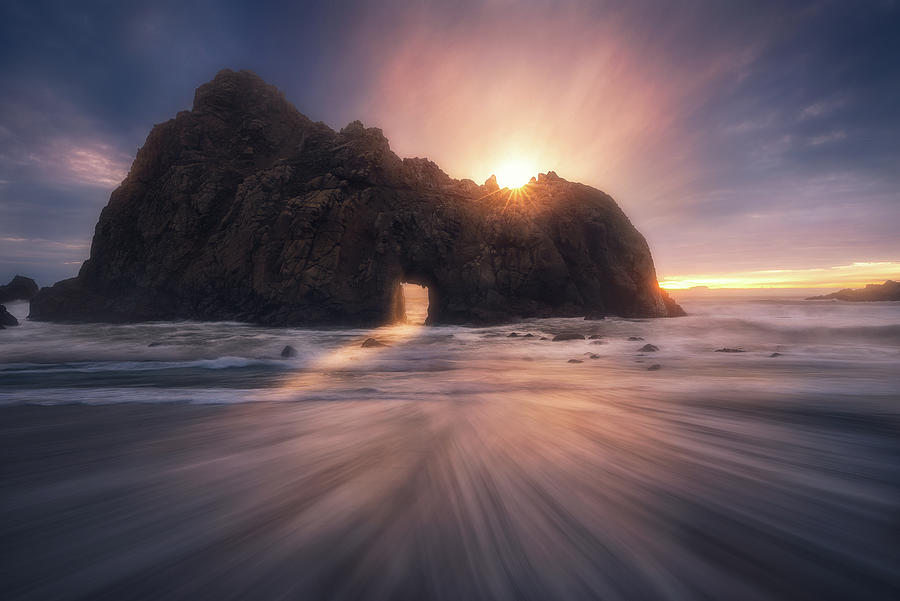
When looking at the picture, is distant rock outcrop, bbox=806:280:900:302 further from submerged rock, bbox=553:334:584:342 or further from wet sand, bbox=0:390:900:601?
wet sand, bbox=0:390:900:601

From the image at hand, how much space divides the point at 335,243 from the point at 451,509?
2194 centimetres

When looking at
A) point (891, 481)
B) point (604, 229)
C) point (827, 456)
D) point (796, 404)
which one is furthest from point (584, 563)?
point (604, 229)

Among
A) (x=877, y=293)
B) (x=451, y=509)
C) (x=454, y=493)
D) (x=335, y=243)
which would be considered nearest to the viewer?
(x=451, y=509)

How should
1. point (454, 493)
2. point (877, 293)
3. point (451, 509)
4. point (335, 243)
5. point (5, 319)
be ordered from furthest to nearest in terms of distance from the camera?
point (877, 293)
point (335, 243)
point (5, 319)
point (454, 493)
point (451, 509)

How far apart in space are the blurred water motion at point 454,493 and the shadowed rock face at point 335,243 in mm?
16940

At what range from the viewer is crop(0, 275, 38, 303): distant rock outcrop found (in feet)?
113

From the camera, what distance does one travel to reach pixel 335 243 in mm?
22359

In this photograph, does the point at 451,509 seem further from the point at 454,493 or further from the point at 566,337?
the point at 566,337

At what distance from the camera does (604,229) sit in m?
25.1

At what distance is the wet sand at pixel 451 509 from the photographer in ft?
4.87

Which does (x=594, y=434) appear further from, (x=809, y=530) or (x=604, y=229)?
(x=604, y=229)

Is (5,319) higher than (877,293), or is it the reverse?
(877,293)

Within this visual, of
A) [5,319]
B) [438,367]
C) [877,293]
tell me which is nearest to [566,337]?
[438,367]

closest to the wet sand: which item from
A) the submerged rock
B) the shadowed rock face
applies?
the submerged rock
